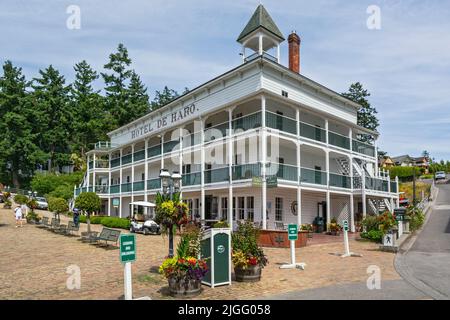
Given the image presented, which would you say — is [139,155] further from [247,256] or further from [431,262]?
[431,262]

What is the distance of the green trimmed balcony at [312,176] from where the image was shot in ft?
73.2

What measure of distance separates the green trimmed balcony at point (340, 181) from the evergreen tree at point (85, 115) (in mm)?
38766

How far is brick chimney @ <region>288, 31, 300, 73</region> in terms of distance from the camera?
88.3ft

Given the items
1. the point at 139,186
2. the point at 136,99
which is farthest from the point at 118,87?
the point at 139,186

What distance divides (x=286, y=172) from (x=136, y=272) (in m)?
12.0

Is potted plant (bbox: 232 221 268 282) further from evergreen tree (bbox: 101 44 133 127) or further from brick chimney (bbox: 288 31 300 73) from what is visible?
evergreen tree (bbox: 101 44 133 127)

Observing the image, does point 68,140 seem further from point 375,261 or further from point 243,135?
point 375,261

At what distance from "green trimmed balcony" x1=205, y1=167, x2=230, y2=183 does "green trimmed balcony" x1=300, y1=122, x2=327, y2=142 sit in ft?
17.8

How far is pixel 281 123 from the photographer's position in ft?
73.0

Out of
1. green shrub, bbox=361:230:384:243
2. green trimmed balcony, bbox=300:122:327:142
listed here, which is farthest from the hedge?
green shrub, bbox=361:230:384:243

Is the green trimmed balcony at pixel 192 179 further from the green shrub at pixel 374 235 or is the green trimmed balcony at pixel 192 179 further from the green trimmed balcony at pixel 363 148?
the green trimmed balcony at pixel 363 148

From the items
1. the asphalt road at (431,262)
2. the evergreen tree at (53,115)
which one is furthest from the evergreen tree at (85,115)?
the asphalt road at (431,262)
